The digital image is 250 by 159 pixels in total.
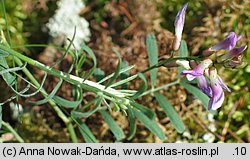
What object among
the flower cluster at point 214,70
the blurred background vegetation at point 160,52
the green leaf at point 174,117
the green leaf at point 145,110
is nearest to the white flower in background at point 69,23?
the blurred background vegetation at point 160,52

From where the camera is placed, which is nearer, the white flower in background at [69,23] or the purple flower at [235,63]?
the purple flower at [235,63]

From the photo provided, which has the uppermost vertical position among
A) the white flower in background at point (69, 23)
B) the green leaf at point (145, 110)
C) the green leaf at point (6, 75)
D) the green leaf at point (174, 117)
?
the green leaf at point (6, 75)

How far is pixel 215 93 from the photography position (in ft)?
3.30

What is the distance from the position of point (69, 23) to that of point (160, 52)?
46 centimetres

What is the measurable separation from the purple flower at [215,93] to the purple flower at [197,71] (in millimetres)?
41

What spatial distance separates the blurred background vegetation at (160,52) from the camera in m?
1.73

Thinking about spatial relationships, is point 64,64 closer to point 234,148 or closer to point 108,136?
point 108,136

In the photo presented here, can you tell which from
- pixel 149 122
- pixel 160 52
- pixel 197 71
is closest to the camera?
pixel 197 71

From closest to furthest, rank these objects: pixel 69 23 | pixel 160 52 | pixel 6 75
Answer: pixel 6 75 → pixel 160 52 → pixel 69 23

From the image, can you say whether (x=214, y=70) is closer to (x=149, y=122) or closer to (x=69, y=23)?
(x=149, y=122)

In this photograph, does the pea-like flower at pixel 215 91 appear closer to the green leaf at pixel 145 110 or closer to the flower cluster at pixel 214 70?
the flower cluster at pixel 214 70

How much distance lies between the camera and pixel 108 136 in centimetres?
175

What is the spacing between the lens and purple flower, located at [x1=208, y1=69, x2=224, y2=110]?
39.3 inches

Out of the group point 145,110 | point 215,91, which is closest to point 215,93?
point 215,91
